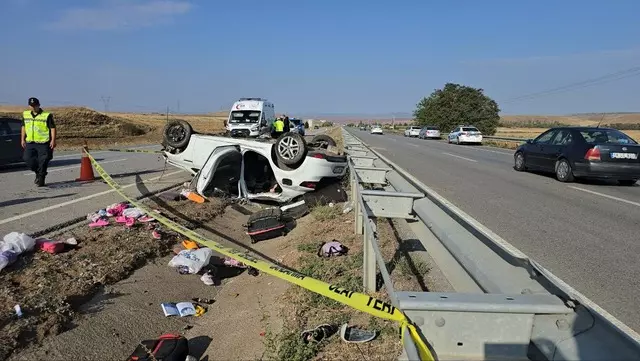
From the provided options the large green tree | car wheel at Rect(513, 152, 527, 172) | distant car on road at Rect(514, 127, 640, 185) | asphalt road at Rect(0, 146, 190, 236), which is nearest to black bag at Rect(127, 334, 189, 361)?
asphalt road at Rect(0, 146, 190, 236)

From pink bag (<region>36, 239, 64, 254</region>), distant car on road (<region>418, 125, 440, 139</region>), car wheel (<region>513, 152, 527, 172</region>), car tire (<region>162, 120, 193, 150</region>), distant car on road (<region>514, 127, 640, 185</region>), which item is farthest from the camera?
distant car on road (<region>418, 125, 440, 139</region>)

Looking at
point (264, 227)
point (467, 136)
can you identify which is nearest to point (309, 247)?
point (264, 227)

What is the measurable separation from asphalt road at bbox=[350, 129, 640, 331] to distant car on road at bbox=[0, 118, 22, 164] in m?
11.9

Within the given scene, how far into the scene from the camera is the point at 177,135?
9.49 metres

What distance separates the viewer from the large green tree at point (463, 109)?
213ft

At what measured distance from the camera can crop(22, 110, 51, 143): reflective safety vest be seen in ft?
34.0

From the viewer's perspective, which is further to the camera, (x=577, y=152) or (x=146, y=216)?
(x=577, y=152)

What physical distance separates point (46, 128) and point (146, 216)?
16.4ft

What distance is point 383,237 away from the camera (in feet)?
19.9

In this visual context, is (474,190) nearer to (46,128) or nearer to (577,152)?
(577,152)

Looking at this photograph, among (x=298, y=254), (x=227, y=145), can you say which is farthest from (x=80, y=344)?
(x=227, y=145)

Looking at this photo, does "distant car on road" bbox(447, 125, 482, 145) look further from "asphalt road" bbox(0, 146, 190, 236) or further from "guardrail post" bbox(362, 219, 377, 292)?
"guardrail post" bbox(362, 219, 377, 292)

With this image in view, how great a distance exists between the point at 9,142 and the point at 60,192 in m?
6.14

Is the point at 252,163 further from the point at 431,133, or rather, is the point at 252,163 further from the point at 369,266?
the point at 431,133
